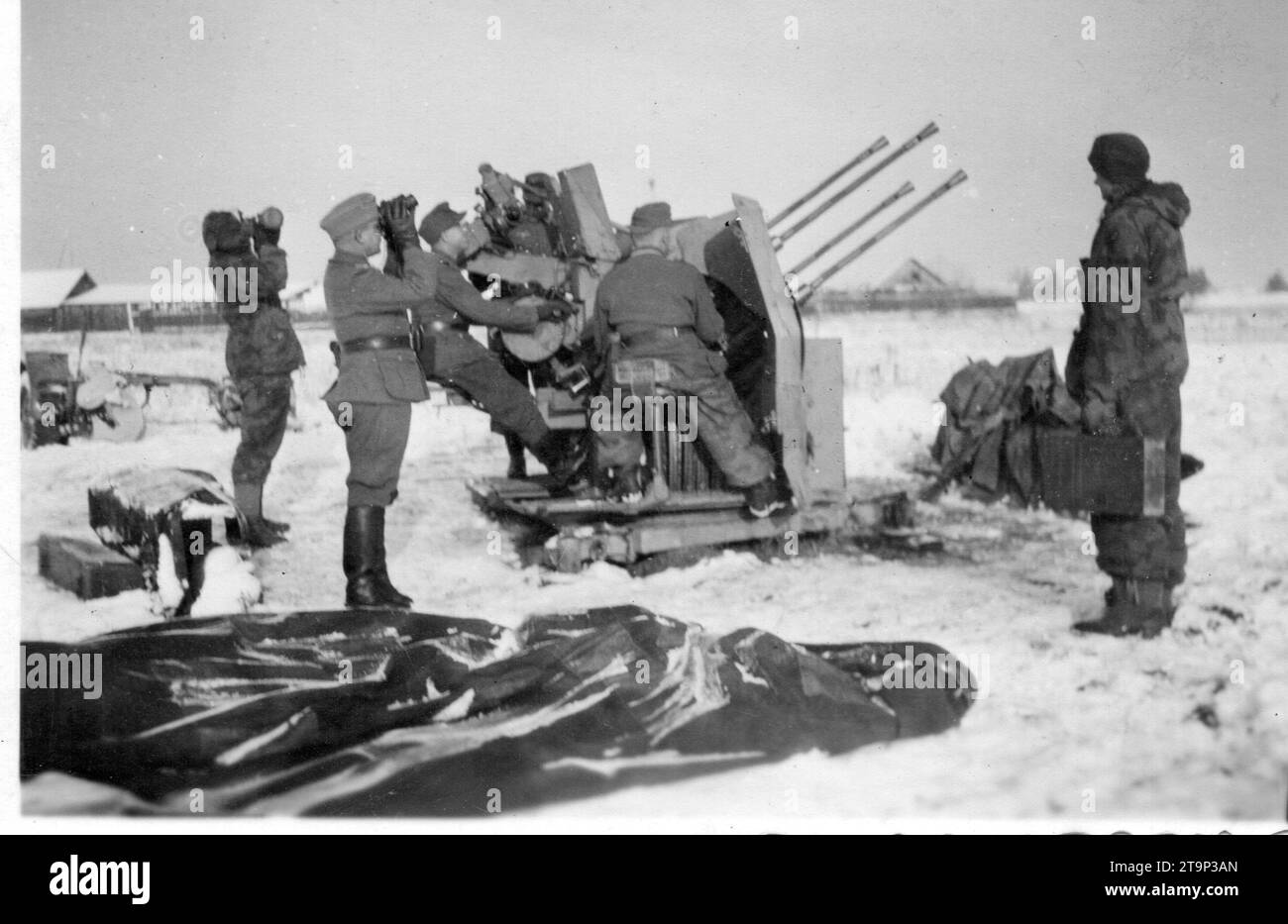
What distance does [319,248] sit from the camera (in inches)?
202

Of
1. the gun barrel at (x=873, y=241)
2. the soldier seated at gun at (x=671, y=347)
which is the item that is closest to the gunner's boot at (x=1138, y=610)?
the soldier seated at gun at (x=671, y=347)

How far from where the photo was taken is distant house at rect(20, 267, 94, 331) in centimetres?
483

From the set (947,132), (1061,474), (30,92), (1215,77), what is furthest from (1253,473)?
(30,92)

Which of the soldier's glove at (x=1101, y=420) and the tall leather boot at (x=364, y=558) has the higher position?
the soldier's glove at (x=1101, y=420)

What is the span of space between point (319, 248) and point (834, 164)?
7.77 feet

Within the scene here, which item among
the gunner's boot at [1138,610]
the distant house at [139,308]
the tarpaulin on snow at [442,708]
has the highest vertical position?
the distant house at [139,308]

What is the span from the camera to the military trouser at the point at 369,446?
4773 mm

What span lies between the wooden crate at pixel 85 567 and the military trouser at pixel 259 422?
0.68 metres

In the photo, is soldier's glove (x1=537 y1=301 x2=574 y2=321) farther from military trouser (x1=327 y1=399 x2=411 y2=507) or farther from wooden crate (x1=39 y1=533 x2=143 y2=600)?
wooden crate (x1=39 y1=533 x2=143 y2=600)

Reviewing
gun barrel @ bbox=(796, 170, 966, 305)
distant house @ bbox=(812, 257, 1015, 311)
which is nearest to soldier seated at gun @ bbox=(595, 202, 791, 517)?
gun barrel @ bbox=(796, 170, 966, 305)

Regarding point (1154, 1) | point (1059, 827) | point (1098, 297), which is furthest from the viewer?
point (1154, 1)

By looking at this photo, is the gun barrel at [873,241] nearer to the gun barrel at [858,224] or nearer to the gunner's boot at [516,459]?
the gun barrel at [858,224]
